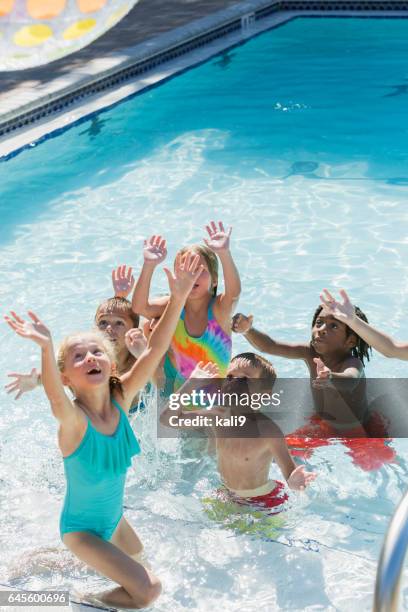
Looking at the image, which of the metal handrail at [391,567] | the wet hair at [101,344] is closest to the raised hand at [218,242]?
the wet hair at [101,344]

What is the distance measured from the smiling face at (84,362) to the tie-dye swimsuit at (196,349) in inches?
42.5

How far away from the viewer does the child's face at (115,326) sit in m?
4.37

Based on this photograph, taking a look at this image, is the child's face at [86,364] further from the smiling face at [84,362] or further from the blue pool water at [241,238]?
the blue pool water at [241,238]

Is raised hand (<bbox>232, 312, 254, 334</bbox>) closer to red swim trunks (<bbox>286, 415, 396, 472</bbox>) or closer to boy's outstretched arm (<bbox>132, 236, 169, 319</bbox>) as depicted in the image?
boy's outstretched arm (<bbox>132, 236, 169, 319</bbox>)

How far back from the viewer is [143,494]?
429 centimetres

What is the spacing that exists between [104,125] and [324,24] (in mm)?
5399

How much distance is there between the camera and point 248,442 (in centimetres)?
385

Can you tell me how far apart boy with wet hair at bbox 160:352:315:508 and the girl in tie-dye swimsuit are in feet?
1.17

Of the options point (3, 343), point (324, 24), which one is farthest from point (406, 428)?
point (324, 24)

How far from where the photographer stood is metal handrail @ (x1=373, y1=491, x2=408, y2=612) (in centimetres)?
222

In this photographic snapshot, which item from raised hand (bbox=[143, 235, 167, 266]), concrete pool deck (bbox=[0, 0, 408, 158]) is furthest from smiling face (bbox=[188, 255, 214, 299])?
concrete pool deck (bbox=[0, 0, 408, 158])

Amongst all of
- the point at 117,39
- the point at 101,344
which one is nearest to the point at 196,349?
the point at 101,344

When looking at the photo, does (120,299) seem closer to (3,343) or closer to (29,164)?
(3,343)

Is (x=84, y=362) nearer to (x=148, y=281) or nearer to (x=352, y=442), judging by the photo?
(x=148, y=281)
